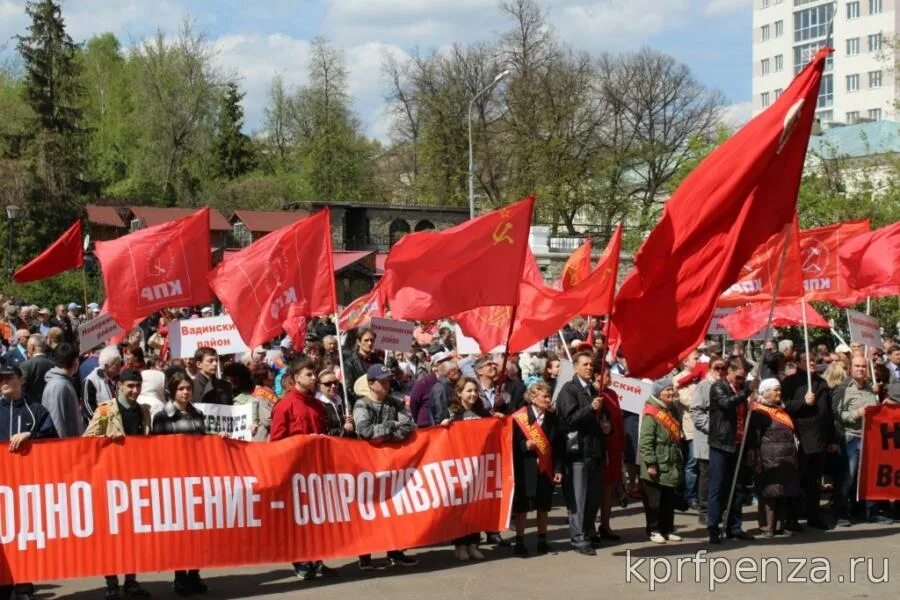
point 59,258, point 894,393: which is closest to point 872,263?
point 894,393

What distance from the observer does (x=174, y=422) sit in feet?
32.4

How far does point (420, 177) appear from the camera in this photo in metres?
75.6

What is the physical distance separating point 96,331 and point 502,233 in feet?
18.4

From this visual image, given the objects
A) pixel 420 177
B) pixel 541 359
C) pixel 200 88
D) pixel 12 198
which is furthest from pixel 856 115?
pixel 541 359

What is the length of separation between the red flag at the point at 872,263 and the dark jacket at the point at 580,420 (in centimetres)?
605

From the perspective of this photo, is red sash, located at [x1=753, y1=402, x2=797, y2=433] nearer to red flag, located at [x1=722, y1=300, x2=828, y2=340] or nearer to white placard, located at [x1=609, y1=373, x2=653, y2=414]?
white placard, located at [x1=609, y1=373, x2=653, y2=414]

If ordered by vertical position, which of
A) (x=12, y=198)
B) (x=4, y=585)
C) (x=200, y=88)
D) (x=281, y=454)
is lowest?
(x=4, y=585)

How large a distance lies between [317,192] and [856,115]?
50.3 metres

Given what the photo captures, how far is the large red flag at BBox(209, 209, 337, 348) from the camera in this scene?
12.6m

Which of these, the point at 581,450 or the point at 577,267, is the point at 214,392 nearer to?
the point at 581,450

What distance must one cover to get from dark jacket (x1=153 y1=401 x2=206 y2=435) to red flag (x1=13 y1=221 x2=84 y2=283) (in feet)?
31.9

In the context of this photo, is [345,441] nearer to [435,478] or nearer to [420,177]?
[435,478]

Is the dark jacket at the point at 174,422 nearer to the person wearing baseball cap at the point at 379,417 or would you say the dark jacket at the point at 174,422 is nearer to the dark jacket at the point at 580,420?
the person wearing baseball cap at the point at 379,417

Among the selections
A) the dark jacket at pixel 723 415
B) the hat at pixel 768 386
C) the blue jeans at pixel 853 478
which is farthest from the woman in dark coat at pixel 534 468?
the blue jeans at pixel 853 478
